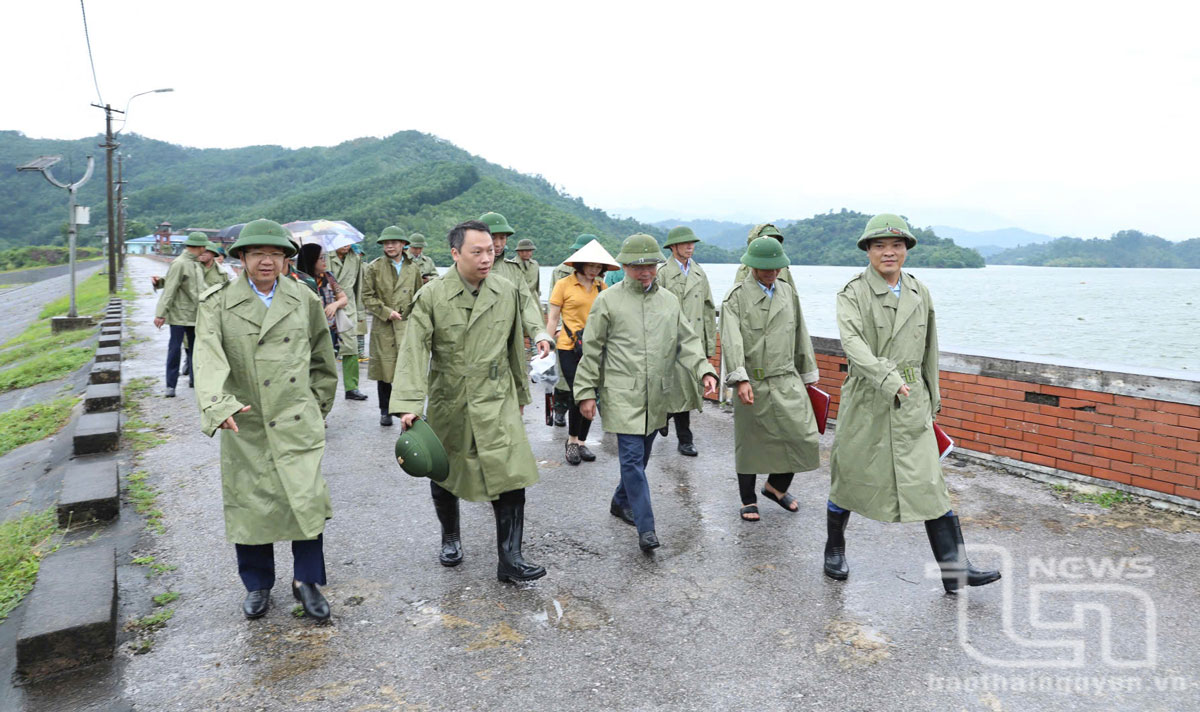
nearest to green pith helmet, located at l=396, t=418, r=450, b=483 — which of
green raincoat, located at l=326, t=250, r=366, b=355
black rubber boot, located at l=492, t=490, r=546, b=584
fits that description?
black rubber boot, located at l=492, t=490, r=546, b=584

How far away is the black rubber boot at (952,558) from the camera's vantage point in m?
3.88

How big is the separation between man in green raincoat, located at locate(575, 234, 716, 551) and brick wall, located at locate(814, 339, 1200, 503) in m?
2.76

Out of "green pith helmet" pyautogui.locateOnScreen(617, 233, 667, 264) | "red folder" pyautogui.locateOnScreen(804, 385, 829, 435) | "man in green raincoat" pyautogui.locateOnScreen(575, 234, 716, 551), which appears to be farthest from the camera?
"red folder" pyautogui.locateOnScreen(804, 385, 829, 435)

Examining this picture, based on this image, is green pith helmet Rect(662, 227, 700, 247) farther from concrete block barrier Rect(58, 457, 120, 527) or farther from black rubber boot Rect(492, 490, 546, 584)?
concrete block barrier Rect(58, 457, 120, 527)

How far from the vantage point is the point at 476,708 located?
293cm

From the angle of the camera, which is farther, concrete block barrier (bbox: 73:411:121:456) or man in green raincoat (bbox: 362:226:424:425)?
man in green raincoat (bbox: 362:226:424:425)

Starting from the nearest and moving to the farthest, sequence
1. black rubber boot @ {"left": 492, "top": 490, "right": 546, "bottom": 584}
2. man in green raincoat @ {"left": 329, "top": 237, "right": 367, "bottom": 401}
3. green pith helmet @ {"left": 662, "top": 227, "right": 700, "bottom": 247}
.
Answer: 1. black rubber boot @ {"left": 492, "top": 490, "right": 546, "bottom": 584}
2. green pith helmet @ {"left": 662, "top": 227, "right": 700, "bottom": 247}
3. man in green raincoat @ {"left": 329, "top": 237, "right": 367, "bottom": 401}

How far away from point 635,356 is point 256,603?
2503 mm

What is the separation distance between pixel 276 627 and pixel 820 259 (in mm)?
38876

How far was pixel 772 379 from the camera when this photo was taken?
5.18 meters

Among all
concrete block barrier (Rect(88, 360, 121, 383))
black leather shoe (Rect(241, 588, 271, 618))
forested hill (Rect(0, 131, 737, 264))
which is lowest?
black leather shoe (Rect(241, 588, 271, 618))

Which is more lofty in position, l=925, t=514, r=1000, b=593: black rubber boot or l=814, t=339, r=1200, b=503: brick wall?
l=814, t=339, r=1200, b=503: brick wall

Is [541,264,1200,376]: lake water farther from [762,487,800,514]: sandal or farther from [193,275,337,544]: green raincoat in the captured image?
[193,275,337,544]: green raincoat

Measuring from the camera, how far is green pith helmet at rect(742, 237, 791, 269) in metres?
5.04
